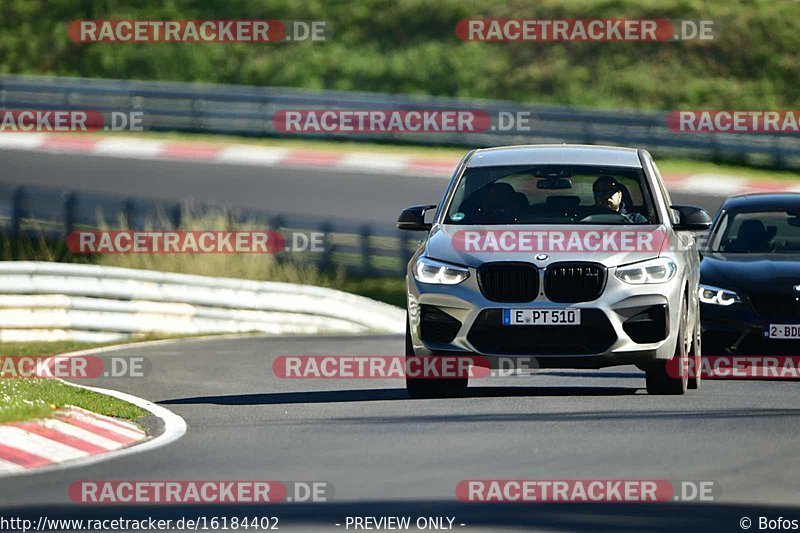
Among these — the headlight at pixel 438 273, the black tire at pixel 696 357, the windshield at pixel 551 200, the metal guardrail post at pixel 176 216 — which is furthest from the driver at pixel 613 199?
the metal guardrail post at pixel 176 216

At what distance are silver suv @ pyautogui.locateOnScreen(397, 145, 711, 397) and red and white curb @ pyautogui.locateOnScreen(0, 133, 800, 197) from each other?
2240 centimetres

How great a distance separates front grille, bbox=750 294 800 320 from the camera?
14.7 metres

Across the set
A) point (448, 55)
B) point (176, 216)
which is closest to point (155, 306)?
point (176, 216)

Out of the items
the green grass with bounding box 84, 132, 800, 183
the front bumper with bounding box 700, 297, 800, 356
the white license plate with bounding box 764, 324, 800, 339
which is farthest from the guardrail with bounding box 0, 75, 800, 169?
the white license plate with bounding box 764, 324, 800, 339

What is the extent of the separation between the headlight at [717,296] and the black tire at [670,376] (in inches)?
75.0

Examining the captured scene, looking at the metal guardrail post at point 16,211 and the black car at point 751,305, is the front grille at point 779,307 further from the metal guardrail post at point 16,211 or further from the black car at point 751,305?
the metal guardrail post at point 16,211

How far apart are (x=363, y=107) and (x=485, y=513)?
3300 centimetres

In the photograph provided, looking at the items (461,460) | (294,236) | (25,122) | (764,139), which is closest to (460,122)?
(764,139)

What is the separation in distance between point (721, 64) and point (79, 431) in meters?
38.6

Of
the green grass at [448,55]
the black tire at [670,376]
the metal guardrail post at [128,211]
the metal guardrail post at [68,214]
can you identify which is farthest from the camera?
the green grass at [448,55]

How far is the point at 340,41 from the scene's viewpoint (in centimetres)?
5141

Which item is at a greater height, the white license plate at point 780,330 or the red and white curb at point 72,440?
the white license plate at point 780,330

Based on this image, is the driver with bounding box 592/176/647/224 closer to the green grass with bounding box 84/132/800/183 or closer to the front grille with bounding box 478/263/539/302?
the front grille with bounding box 478/263/539/302

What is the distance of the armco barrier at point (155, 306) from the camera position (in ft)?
65.1
